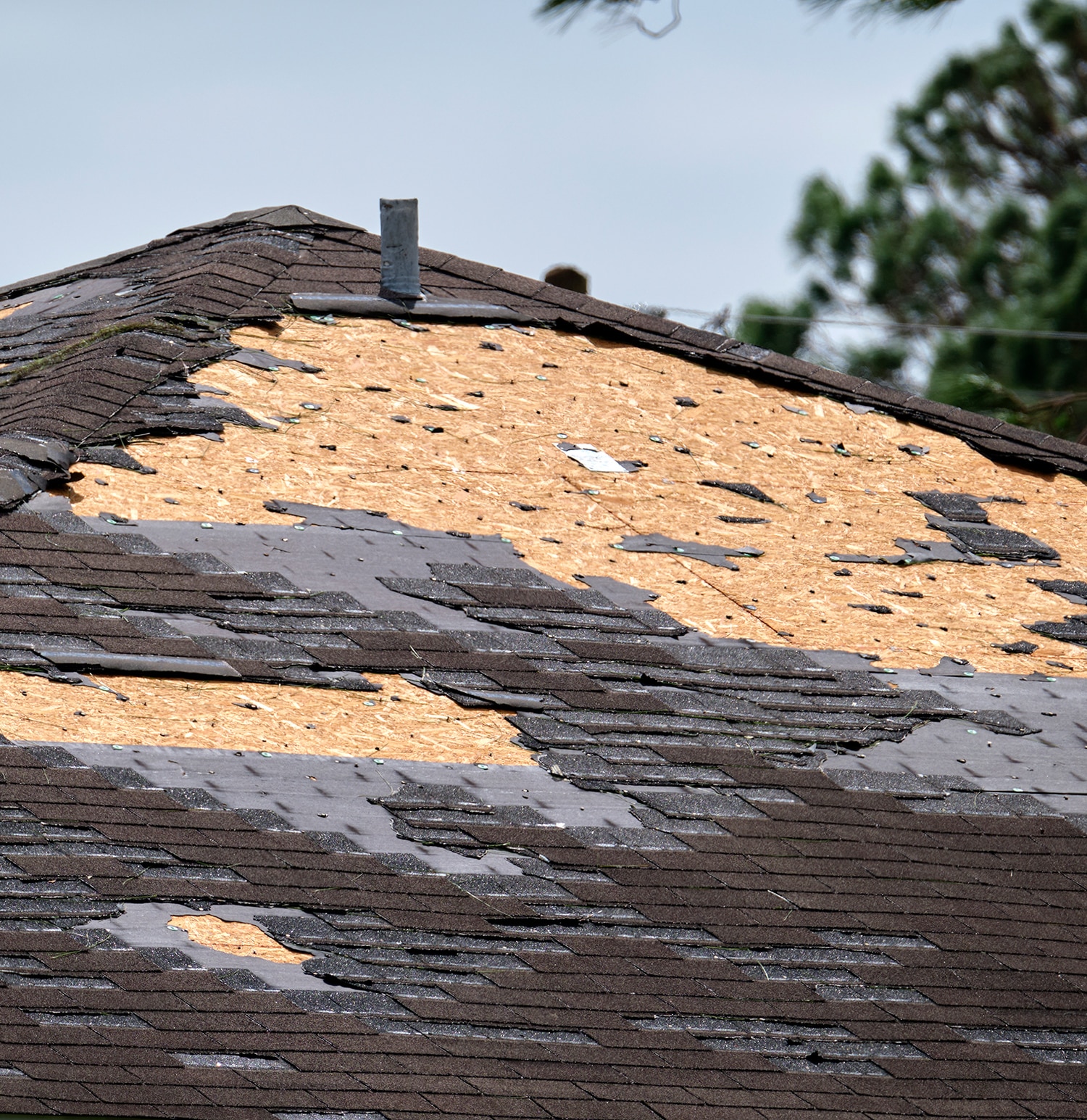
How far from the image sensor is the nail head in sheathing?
9.47 meters

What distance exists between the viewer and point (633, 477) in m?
8.18

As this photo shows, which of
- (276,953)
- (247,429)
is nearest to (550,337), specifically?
(247,429)

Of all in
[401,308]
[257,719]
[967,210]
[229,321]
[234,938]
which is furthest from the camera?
[967,210]

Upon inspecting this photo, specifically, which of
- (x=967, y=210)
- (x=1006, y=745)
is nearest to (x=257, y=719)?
(x=1006, y=745)

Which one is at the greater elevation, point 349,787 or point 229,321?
point 229,321

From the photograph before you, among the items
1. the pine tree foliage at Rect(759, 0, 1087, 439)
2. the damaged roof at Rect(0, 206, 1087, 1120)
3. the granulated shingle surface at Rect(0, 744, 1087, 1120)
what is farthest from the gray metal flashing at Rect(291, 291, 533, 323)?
the pine tree foliage at Rect(759, 0, 1087, 439)

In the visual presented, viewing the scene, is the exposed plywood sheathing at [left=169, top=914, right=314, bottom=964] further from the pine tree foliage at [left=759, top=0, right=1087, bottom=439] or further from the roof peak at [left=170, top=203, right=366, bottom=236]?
the pine tree foliage at [left=759, top=0, right=1087, bottom=439]

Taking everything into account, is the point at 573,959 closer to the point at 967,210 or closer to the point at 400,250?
the point at 400,250

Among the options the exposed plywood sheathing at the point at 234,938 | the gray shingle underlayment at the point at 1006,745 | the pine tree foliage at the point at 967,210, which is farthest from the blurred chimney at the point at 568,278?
the pine tree foliage at the point at 967,210

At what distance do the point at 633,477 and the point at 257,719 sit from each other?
117 inches

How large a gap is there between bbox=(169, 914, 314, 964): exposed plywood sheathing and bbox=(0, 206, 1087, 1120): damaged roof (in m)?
0.02

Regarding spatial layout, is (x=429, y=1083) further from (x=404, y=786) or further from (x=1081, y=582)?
(x=1081, y=582)

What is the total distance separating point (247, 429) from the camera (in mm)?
7844

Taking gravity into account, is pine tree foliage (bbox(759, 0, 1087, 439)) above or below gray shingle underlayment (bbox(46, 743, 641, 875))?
above
